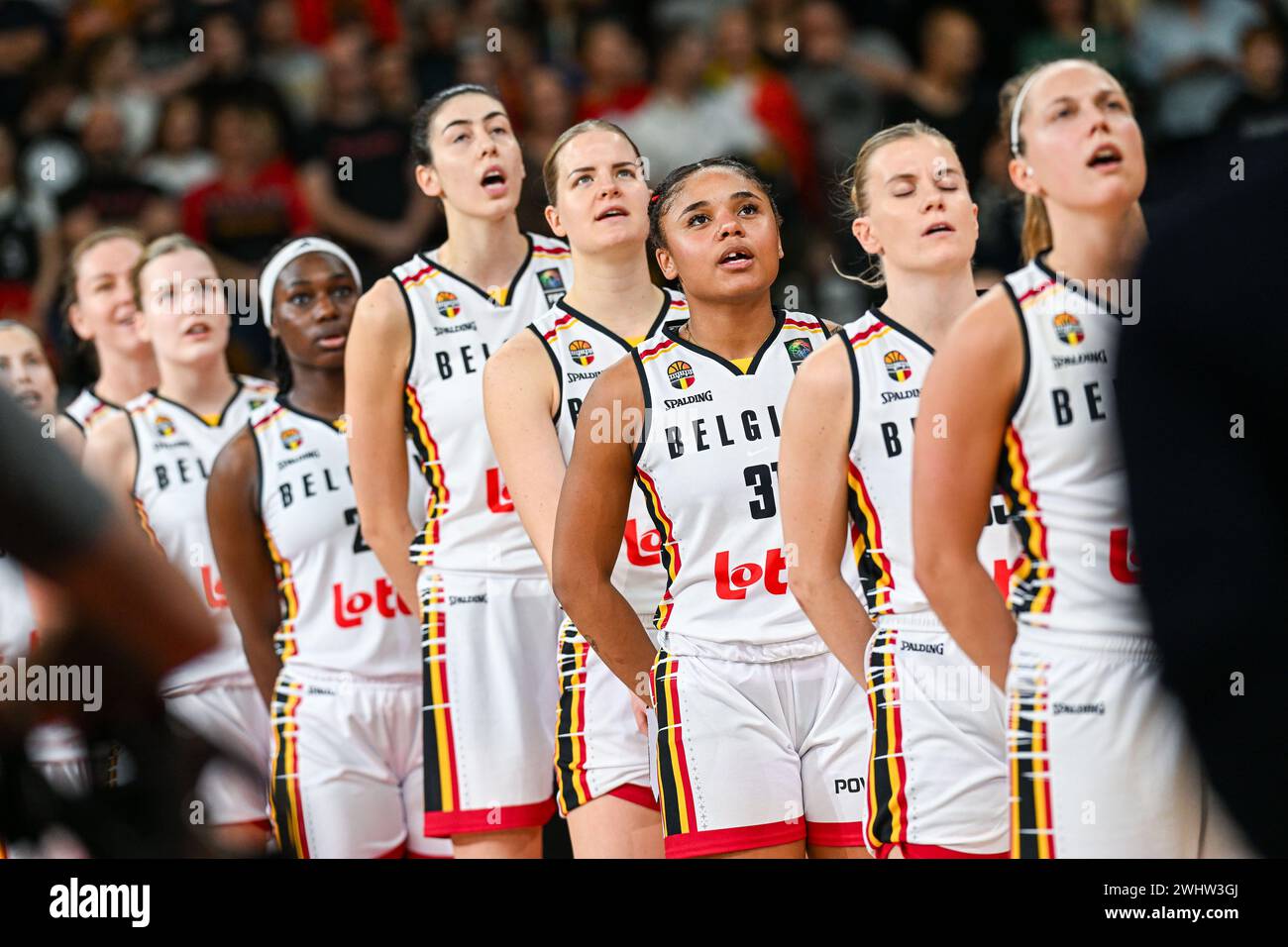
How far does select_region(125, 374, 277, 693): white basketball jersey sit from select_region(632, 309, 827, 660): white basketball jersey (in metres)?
1.45

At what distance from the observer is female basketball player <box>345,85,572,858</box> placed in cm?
443

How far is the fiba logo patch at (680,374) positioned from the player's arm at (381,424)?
832mm

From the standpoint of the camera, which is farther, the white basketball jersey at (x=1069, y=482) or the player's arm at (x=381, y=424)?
the player's arm at (x=381, y=424)

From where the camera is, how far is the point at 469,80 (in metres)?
4.85

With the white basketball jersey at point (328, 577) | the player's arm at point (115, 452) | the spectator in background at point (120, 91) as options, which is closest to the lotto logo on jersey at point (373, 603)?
the white basketball jersey at point (328, 577)

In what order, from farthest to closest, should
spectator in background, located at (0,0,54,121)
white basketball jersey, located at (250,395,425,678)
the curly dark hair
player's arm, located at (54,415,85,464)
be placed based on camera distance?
spectator in background, located at (0,0,54,121) < player's arm, located at (54,415,85,464) < white basketball jersey, located at (250,395,425,678) < the curly dark hair

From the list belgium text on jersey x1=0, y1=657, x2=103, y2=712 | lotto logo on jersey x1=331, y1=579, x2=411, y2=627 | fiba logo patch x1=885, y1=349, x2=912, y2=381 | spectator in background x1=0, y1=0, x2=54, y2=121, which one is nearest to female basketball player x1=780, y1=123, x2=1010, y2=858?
fiba logo patch x1=885, y1=349, x2=912, y2=381

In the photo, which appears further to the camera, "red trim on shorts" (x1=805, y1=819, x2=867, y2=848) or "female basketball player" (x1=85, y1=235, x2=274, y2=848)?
"female basketball player" (x1=85, y1=235, x2=274, y2=848)

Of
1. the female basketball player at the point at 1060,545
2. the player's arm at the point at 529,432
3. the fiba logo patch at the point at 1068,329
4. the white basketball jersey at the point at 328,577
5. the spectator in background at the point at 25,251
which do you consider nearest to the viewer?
the female basketball player at the point at 1060,545

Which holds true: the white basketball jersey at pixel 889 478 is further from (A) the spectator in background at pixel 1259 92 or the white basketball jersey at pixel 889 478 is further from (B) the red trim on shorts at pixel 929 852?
(A) the spectator in background at pixel 1259 92

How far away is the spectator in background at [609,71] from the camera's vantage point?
4801 millimetres

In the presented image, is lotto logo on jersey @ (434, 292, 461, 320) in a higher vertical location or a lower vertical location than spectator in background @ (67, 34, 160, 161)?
lower

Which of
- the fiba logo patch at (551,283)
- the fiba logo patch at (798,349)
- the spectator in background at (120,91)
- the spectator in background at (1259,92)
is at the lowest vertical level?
the fiba logo patch at (798,349)

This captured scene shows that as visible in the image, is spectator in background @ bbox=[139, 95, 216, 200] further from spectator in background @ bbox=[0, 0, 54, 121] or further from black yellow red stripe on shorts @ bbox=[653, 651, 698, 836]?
black yellow red stripe on shorts @ bbox=[653, 651, 698, 836]
